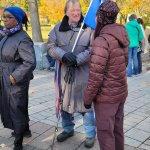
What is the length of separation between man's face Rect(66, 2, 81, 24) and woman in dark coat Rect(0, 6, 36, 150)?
594mm

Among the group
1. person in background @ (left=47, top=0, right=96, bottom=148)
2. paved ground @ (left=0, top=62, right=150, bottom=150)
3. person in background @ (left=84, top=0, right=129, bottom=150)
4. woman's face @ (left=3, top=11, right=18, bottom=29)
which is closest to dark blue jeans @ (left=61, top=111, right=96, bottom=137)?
person in background @ (left=47, top=0, right=96, bottom=148)

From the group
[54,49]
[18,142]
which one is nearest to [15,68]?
[54,49]

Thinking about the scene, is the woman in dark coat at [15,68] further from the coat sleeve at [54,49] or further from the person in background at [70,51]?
the person in background at [70,51]

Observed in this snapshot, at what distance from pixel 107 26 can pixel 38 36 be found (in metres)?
9.44

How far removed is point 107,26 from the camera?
320 cm

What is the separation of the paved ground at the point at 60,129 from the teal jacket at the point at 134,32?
197 cm

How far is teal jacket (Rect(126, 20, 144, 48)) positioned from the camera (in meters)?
9.50

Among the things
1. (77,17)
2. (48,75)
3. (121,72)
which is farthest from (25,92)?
(48,75)

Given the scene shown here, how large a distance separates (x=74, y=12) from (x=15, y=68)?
3.38 feet

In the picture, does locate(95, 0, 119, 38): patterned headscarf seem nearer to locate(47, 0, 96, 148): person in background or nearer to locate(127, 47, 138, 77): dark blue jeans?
locate(47, 0, 96, 148): person in background

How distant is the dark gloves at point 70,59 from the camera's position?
12.8ft

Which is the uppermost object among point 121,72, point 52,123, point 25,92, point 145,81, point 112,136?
point 121,72

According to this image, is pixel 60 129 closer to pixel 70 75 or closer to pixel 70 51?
pixel 70 75

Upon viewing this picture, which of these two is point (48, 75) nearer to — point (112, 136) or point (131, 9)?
point (112, 136)
